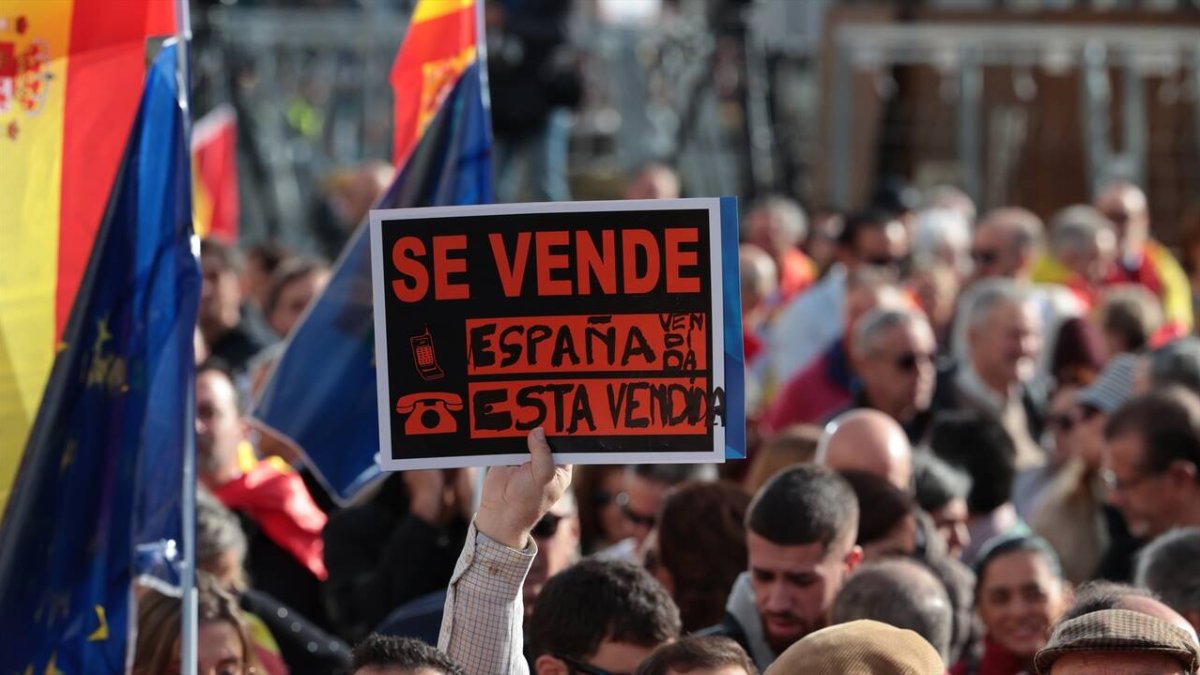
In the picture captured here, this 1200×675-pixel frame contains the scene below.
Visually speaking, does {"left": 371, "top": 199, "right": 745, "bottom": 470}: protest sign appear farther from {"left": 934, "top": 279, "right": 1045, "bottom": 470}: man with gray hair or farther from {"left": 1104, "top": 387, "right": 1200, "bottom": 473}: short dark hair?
{"left": 934, "top": 279, "right": 1045, "bottom": 470}: man with gray hair

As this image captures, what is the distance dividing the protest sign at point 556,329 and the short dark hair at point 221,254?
5463 millimetres

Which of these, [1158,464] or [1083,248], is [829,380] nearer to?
[1083,248]

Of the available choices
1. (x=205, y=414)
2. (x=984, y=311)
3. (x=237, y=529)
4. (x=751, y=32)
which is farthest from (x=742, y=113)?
(x=237, y=529)

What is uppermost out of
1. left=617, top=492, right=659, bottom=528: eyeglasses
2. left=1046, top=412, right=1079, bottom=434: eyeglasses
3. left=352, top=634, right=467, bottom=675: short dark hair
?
left=1046, top=412, right=1079, bottom=434: eyeglasses

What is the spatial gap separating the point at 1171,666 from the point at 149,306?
8.16ft

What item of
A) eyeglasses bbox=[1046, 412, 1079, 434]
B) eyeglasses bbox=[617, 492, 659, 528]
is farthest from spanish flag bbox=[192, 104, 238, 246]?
eyeglasses bbox=[617, 492, 659, 528]

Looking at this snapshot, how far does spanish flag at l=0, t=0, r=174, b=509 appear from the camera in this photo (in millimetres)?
5199

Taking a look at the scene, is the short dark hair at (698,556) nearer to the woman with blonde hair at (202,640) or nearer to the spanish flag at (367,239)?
the spanish flag at (367,239)

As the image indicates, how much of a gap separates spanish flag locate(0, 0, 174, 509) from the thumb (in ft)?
4.67

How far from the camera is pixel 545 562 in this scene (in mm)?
5906

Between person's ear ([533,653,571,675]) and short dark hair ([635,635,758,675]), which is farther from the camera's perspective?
person's ear ([533,653,571,675])

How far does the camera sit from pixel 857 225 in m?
11.8

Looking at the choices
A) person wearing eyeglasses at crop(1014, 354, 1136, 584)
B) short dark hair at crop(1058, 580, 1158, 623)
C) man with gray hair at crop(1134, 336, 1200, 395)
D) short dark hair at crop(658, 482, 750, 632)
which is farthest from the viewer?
man with gray hair at crop(1134, 336, 1200, 395)

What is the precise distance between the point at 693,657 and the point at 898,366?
14.2 feet
